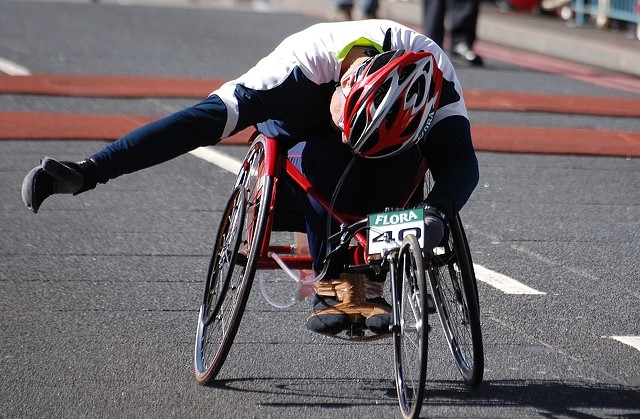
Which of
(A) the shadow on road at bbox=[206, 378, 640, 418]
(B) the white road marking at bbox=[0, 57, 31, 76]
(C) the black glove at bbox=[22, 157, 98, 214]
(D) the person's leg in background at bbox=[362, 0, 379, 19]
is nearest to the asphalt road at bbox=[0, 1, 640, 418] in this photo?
(A) the shadow on road at bbox=[206, 378, 640, 418]

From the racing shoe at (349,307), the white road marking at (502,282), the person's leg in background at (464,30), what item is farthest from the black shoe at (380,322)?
the person's leg in background at (464,30)

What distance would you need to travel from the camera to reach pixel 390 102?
174 inches

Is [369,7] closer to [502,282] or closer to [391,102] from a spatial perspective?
[502,282]

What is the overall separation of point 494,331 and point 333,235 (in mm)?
1193

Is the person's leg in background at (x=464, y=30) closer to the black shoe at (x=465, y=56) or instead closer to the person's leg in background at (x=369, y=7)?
the black shoe at (x=465, y=56)

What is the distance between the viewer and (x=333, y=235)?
4.80 m

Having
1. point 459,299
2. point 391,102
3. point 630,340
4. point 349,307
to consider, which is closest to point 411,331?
point 459,299

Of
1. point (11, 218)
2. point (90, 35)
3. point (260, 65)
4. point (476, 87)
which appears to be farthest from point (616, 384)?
point (90, 35)

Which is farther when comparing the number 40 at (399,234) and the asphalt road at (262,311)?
the asphalt road at (262,311)

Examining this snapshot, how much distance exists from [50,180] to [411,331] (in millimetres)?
1354

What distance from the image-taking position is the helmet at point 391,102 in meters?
4.42

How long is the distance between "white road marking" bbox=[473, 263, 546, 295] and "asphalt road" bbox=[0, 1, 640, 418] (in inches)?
2.5

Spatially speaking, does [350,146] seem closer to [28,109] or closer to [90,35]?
[28,109]

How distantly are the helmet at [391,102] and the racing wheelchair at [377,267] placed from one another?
0.26 meters
